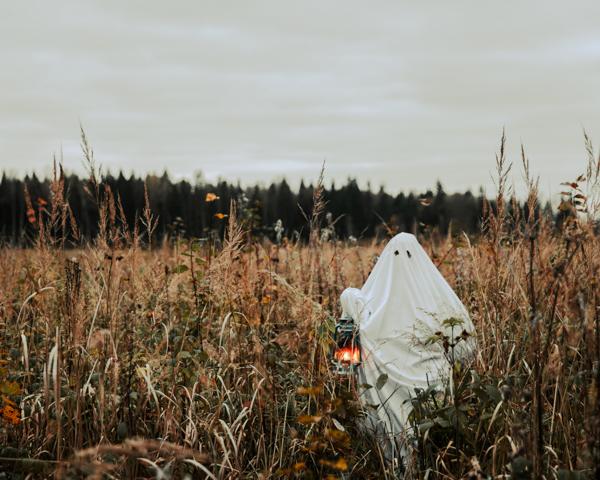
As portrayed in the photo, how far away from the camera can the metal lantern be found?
116 inches

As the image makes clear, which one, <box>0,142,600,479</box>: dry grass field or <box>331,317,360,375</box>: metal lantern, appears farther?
<box>331,317,360,375</box>: metal lantern

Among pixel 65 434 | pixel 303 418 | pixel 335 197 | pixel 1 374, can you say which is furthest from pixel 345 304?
pixel 335 197

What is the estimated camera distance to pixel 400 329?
3035 mm

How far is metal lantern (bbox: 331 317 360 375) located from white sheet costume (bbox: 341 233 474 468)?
49 millimetres

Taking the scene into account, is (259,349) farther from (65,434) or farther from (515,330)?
(515,330)

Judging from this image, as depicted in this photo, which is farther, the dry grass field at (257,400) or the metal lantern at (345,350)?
the metal lantern at (345,350)

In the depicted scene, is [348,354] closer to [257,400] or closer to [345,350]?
[345,350]

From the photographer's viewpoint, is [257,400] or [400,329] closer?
[257,400]

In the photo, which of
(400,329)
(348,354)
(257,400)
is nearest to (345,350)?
(348,354)

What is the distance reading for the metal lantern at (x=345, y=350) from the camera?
296cm

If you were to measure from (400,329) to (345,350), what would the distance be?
0.32 m

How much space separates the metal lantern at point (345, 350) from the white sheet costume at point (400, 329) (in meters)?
0.05

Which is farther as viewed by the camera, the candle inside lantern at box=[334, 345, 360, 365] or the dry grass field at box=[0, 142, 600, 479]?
the candle inside lantern at box=[334, 345, 360, 365]

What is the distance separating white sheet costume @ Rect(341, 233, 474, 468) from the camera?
291 cm
